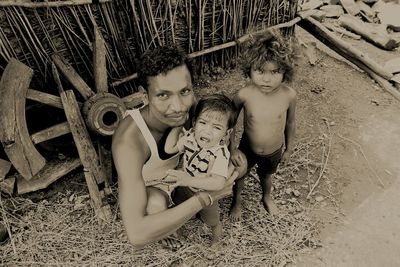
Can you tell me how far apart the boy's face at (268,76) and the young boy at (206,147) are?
1.05 feet

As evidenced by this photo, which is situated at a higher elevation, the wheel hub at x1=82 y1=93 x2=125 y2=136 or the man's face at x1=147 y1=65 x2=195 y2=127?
the man's face at x1=147 y1=65 x2=195 y2=127

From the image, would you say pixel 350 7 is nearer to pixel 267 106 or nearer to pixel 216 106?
pixel 267 106

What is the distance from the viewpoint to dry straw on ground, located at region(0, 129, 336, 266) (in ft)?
10.9

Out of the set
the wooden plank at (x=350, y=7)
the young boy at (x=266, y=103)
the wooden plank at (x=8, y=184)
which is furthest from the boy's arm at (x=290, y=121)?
the wooden plank at (x=350, y=7)

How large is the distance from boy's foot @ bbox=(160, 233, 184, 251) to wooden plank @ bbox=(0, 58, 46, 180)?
125cm

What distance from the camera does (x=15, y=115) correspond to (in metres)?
3.12

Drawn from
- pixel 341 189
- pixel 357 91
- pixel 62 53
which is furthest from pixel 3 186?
pixel 357 91

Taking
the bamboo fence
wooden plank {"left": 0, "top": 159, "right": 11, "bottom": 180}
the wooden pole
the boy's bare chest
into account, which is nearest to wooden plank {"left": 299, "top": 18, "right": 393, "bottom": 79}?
the wooden pole

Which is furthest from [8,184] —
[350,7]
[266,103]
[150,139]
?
[350,7]

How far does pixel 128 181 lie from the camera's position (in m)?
2.48

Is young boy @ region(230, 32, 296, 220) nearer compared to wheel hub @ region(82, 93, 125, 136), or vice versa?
young boy @ region(230, 32, 296, 220)

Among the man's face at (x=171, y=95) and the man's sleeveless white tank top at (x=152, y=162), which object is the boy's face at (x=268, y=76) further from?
the man's sleeveless white tank top at (x=152, y=162)

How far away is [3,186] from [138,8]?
198 cm

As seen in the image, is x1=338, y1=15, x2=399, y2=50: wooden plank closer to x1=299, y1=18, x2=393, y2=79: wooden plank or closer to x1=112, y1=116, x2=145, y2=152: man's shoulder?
x1=299, y1=18, x2=393, y2=79: wooden plank
